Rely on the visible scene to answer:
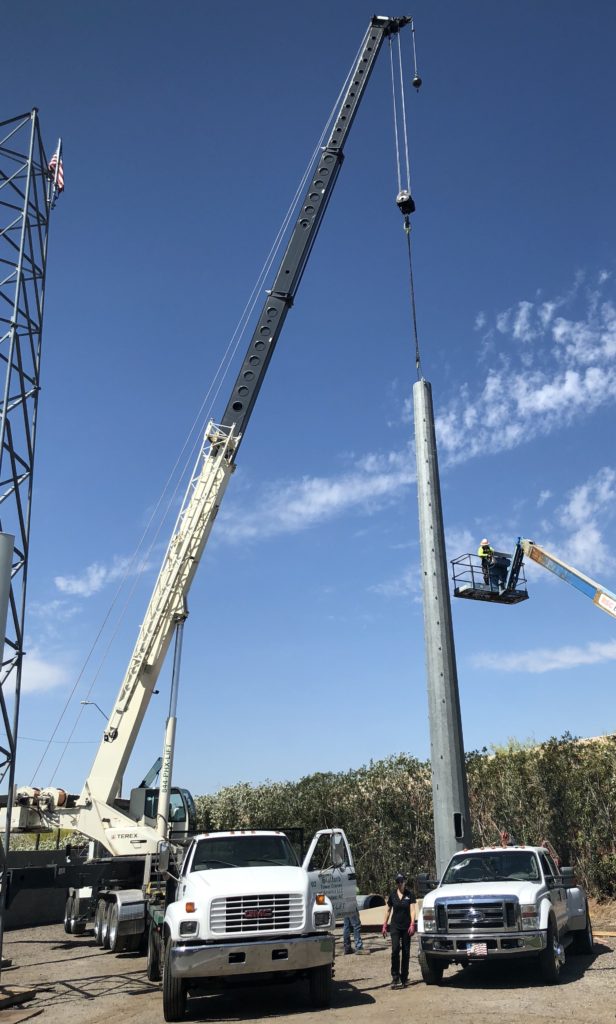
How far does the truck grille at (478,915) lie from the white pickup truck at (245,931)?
1926 mm

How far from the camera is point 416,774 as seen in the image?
84.2ft

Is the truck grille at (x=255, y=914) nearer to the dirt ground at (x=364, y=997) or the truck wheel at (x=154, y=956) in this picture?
the dirt ground at (x=364, y=997)

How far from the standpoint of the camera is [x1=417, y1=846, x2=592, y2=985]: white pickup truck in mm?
10039

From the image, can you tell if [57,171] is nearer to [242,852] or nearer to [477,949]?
[242,852]

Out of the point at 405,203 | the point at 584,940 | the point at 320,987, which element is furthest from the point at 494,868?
the point at 405,203

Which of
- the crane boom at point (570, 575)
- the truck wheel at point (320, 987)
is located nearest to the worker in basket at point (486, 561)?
the crane boom at point (570, 575)

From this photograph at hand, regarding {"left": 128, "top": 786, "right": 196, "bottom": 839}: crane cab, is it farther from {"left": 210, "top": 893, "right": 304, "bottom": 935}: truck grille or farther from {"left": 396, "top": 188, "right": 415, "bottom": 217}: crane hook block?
{"left": 396, "top": 188, "right": 415, "bottom": 217}: crane hook block

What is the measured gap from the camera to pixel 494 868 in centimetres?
1170

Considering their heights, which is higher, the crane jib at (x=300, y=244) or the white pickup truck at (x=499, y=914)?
the crane jib at (x=300, y=244)

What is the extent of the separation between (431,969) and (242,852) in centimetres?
319

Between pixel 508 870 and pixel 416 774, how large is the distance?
14.5m

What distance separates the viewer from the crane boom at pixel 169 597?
1816 centimetres

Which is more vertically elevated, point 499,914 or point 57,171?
point 57,171

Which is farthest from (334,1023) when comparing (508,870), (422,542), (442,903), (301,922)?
(422,542)
